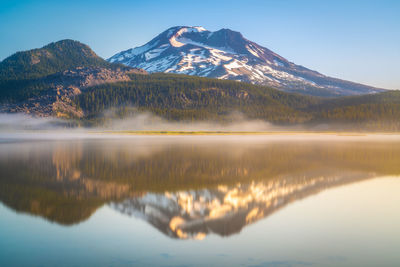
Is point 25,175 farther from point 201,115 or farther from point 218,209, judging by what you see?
point 201,115

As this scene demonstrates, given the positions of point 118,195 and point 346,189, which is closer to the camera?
point 118,195

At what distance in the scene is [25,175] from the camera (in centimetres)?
2205

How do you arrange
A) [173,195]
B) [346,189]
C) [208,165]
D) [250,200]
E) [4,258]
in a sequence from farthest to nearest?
1. [208,165]
2. [346,189]
3. [173,195]
4. [250,200]
5. [4,258]

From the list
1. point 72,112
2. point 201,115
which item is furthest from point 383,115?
point 72,112

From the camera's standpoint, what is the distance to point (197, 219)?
42.9 feet

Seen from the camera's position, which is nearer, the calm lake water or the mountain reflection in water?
the calm lake water

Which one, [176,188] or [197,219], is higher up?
[197,219]

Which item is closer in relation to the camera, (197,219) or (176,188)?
(197,219)

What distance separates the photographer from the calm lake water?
966 centimetres

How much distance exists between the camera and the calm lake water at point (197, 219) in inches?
380

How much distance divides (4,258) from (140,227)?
4027 millimetres

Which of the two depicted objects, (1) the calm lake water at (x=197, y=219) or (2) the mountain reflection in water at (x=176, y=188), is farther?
(2) the mountain reflection in water at (x=176, y=188)

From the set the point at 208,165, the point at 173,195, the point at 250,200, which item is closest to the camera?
the point at 250,200

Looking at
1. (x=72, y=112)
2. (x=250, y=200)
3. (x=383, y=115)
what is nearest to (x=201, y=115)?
(x=72, y=112)
